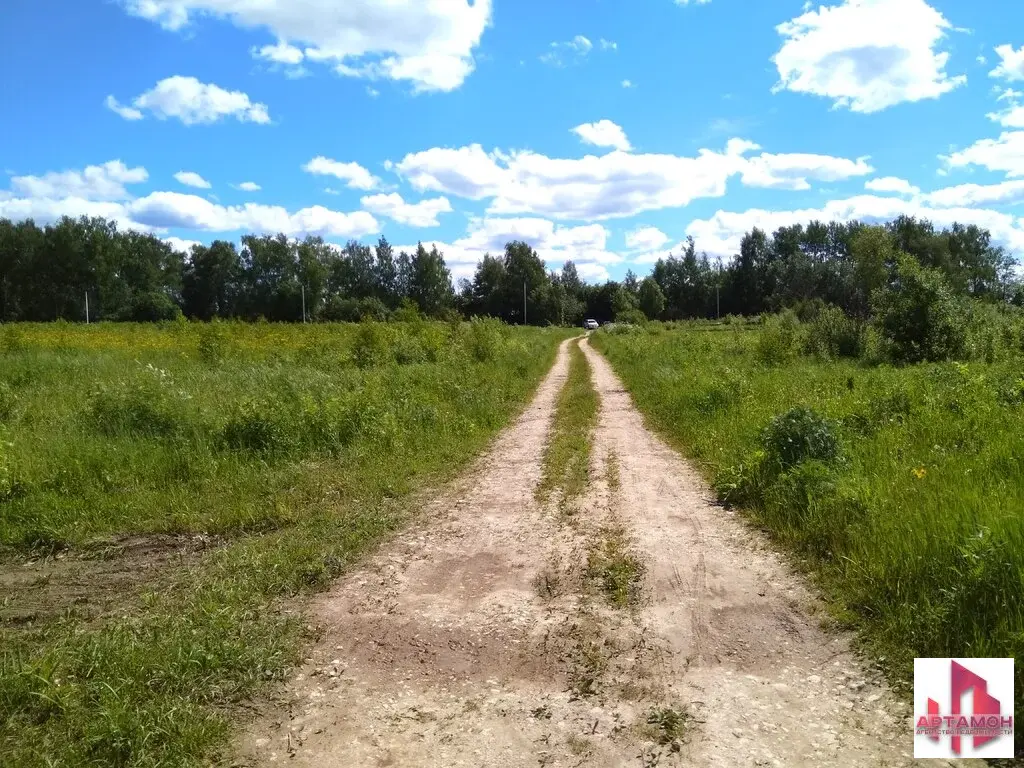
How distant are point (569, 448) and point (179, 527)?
5.40 metres

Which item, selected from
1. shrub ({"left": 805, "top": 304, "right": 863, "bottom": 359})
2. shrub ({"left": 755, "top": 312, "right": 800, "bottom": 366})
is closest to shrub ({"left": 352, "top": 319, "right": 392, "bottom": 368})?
shrub ({"left": 755, "top": 312, "right": 800, "bottom": 366})

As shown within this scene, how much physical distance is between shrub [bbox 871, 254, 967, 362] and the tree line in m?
50.4

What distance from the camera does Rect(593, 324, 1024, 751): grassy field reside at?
3.86m

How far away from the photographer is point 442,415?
12.1 meters

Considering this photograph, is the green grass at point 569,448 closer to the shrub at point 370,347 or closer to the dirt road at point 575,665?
the dirt road at point 575,665

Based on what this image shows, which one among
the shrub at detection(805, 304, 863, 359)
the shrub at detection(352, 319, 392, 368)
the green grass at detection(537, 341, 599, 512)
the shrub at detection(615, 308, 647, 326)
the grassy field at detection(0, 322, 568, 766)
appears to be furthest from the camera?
the shrub at detection(615, 308, 647, 326)

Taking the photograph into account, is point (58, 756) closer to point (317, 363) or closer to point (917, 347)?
point (317, 363)

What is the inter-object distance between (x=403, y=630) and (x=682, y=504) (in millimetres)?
3726

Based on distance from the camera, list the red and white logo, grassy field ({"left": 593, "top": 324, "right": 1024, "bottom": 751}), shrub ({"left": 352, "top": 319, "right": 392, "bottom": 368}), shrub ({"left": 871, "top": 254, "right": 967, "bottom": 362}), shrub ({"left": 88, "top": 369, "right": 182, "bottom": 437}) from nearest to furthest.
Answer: the red and white logo, grassy field ({"left": 593, "top": 324, "right": 1024, "bottom": 751}), shrub ({"left": 88, "top": 369, "right": 182, "bottom": 437}), shrub ({"left": 871, "top": 254, "right": 967, "bottom": 362}), shrub ({"left": 352, "top": 319, "right": 392, "bottom": 368})

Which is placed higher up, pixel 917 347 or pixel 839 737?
pixel 917 347

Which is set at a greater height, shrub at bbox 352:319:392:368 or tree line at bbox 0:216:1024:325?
tree line at bbox 0:216:1024:325

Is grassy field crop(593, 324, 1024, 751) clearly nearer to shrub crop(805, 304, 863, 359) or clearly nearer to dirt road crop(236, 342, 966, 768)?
dirt road crop(236, 342, 966, 768)

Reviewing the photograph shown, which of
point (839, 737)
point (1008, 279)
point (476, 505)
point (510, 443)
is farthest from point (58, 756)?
point (1008, 279)

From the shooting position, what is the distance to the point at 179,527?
6.74 metres
